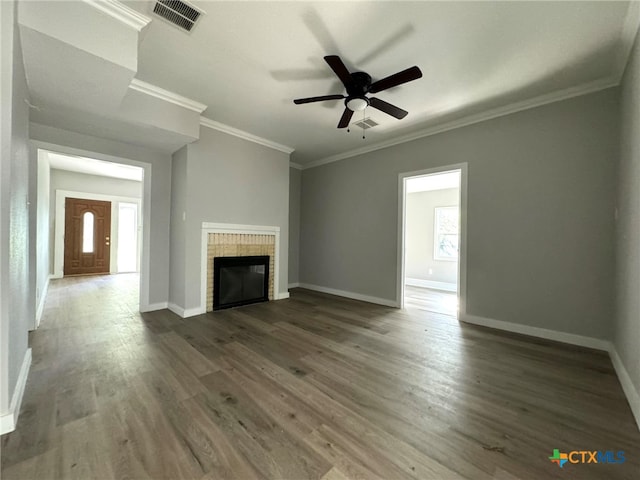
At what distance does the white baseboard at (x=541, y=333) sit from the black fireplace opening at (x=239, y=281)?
A: 10.4 ft

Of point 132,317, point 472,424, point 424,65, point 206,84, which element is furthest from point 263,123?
point 472,424

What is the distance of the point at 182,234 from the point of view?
353cm

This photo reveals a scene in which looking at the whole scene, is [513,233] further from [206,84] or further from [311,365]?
[206,84]

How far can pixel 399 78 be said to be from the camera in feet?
6.98

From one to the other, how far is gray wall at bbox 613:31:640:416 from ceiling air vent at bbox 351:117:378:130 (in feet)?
7.81

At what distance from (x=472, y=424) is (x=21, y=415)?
2.73 metres

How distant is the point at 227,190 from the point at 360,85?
8.05ft

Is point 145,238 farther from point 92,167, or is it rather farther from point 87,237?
point 87,237

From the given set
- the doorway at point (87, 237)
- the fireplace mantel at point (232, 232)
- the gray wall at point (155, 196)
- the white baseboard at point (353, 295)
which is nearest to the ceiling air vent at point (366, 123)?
the fireplace mantel at point (232, 232)

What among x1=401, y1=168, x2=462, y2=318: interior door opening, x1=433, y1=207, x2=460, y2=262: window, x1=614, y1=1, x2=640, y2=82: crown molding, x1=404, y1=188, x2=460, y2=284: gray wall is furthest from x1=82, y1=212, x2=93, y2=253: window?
x1=614, y1=1, x2=640, y2=82: crown molding

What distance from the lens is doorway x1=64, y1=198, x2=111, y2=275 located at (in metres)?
6.57

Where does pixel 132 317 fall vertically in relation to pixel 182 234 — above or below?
below

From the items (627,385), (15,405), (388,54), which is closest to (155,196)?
(15,405)

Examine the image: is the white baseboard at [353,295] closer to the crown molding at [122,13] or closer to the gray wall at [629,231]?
the gray wall at [629,231]
